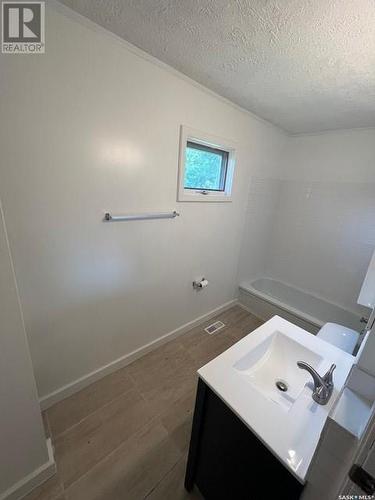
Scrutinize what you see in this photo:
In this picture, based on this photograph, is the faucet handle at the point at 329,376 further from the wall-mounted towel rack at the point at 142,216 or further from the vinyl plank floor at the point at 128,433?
the wall-mounted towel rack at the point at 142,216

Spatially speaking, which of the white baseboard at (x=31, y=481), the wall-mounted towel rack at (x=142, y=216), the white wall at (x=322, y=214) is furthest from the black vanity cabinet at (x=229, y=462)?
the white wall at (x=322, y=214)

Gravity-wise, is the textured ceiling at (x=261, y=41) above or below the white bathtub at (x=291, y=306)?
above

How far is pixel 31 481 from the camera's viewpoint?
1.06 meters

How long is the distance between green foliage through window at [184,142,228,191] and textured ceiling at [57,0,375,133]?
1.53ft

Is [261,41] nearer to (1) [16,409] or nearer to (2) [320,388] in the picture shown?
(2) [320,388]

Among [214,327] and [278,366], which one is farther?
[214,327]

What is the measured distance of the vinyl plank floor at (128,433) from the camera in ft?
3.64

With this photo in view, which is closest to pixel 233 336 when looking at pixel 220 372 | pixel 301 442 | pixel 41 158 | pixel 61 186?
pixel 220 372

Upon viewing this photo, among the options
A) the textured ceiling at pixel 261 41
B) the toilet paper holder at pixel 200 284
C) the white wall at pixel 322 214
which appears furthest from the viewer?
the white wall at pixel 322 214

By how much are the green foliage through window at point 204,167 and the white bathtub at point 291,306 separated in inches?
58.1

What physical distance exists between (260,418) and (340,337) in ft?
4.48

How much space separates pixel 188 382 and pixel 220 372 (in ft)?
3.29

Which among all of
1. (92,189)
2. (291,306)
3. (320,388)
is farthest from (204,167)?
(291,306)

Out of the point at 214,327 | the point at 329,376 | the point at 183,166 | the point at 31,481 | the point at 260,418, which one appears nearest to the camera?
the point at 260,418
